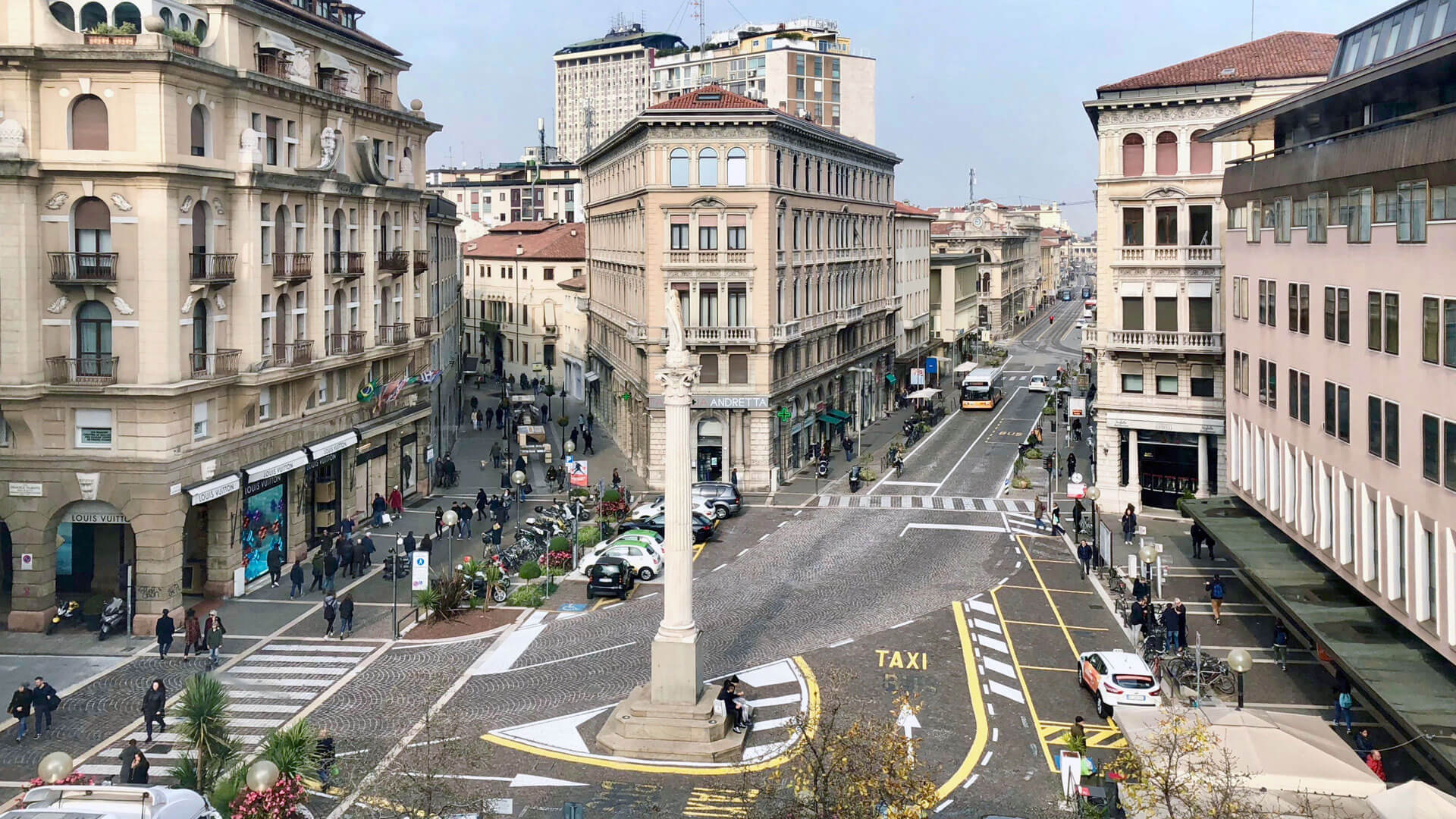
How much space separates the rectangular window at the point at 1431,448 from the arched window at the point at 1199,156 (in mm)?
34550

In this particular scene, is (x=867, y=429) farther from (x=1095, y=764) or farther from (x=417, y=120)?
(x=1095, y=764)

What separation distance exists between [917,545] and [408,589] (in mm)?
20524

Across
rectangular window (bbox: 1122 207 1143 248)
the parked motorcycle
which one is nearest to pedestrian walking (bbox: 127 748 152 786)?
the parked motorcycle

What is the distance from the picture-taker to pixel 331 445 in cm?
5362

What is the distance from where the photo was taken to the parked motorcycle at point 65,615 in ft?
139

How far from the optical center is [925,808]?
22.3 meters

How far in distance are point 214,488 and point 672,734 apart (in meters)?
19.9

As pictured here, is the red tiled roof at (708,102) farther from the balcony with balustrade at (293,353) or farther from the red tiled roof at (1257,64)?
the balcony with balustrade at (293,353)


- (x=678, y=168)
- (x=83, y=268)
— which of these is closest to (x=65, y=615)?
(x=83, y=268)

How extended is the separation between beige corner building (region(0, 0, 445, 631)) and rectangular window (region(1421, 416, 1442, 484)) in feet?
113

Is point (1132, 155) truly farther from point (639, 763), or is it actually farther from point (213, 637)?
point (213, 637)

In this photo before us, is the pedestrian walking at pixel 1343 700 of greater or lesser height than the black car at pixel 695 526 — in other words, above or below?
below

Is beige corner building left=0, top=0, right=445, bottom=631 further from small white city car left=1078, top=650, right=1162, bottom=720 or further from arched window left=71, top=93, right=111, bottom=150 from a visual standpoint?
small white city car left=1078, top=650, right=1162, bottom=720

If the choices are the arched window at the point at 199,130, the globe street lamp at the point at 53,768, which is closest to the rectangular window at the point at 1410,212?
the globe street lamp at the point at 53,768
